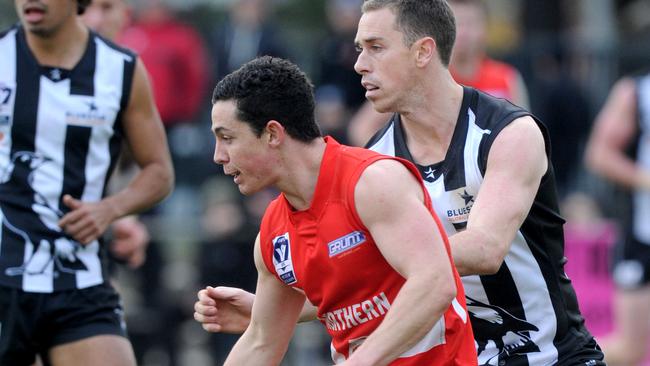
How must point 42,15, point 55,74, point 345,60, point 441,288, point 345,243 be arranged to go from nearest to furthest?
point 441,288 < point 345,243 < point 42,15 < point 55,74 < point 345,60

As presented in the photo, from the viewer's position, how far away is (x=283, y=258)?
5008 mm

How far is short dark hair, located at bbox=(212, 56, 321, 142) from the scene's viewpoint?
4.84 metres

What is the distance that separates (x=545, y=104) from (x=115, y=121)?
21.7 ft

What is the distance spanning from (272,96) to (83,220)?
6.40ft

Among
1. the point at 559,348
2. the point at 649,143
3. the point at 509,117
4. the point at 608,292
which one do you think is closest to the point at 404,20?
the point at 509,117

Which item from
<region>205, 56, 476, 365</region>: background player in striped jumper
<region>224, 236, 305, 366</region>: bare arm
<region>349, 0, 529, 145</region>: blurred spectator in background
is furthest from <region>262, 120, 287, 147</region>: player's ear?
<region>349, 0, 529, 145</region>: blurred spectator in background

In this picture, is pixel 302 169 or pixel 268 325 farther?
pixel 268 325

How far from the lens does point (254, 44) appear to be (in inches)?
490

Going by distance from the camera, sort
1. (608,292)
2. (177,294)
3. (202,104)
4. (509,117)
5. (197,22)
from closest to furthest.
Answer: (509,117)
(608,292)
(177,294)
(202,104)
(197,22)

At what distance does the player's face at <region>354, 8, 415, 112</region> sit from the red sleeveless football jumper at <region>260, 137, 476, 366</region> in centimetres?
60

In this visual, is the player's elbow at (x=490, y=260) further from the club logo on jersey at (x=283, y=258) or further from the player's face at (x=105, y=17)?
the player's face at (x=105, y=17)

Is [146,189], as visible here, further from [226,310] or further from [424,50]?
[424,50]

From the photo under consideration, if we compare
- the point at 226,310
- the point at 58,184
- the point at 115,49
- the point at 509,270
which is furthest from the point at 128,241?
the point at 509,270

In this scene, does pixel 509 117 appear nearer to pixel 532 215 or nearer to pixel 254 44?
pixel 532 215
